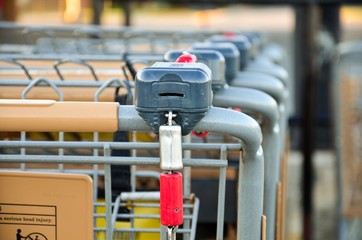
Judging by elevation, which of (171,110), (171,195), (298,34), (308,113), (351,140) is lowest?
(351,140)

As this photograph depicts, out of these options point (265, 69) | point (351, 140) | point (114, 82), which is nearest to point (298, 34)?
point (351, 140)

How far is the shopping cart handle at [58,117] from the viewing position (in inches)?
50.6

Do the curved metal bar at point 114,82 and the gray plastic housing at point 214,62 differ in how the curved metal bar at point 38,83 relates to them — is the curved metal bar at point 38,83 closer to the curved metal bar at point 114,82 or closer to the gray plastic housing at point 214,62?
the curved metal bar at point 114,82

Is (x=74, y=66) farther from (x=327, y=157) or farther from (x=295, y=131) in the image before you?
(x=327, y=157)

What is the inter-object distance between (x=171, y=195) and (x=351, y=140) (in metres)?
3.48

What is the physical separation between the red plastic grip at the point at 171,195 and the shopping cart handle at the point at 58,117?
0.38ft

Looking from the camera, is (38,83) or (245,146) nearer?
(245,146)

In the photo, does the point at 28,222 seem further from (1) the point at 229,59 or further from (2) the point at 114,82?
(1) the point at 229,59

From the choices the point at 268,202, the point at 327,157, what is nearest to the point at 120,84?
the point at 268,202

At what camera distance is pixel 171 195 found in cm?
123

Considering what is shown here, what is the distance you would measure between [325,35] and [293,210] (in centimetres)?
121

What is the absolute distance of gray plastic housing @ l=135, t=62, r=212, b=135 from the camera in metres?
1.25

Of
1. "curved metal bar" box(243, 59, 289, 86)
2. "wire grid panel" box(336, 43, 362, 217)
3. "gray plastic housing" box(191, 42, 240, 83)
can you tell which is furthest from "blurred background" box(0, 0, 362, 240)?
"gray plastic housing" box(191, 42, 240, 83)

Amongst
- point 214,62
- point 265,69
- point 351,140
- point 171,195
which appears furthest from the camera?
point 351,140
